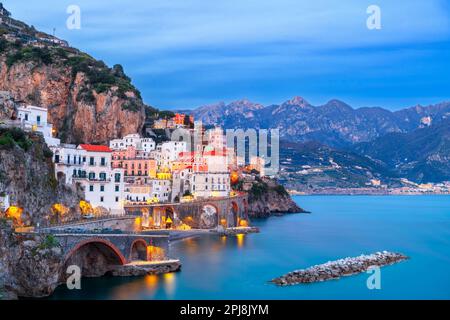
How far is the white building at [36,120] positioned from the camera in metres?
55.8

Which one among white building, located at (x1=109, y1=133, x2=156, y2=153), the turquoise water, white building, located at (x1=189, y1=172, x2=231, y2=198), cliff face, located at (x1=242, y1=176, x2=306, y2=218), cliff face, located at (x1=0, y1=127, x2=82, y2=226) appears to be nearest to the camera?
cliff face, located at (x1=0, y1=127, x2=82, y2=226)

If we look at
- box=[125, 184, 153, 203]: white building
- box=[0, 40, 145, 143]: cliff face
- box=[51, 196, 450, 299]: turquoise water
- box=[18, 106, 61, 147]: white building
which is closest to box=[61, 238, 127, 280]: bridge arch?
box=[51, 196, 450, 299]: turquoise water

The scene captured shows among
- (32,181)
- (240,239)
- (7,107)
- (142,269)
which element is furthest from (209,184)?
(32,181)

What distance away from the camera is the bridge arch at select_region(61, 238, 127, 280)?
138 feet

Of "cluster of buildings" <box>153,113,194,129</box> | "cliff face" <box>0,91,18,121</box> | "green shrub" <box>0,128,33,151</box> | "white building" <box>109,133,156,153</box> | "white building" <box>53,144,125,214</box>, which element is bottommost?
"white building" <box>53,144,125,214</box>

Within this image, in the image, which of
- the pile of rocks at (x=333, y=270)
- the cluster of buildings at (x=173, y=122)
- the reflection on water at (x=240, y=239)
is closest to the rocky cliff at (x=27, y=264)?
the pile of rocks at (x=333, y=270)

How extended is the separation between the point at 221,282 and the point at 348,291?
26.8ft

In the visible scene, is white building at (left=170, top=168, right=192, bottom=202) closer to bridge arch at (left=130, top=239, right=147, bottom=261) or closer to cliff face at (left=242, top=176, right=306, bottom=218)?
cliff face at (left=242, top=176, right=306, bottom=218)

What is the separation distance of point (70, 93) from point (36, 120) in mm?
29392

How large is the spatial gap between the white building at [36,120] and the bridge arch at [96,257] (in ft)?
48.4

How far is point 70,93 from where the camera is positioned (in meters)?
86.4

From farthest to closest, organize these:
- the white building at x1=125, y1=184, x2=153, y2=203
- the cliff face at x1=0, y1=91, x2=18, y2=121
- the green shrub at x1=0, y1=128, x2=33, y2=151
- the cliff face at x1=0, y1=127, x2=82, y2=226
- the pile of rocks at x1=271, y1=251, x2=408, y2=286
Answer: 1. the white building at x1=125, y1=184, x2=153, y2=203
2. the cliff face at x1=0, y1=91, x2=18, y2=121
3. the pile of rocks at x1=271, y1=251, x2=408, y2=286
4. the green shrub at x1=0, y1=128, x2=33, y2=151
5. the cliff face at x1=0, y1=127, x2=82, y2=226

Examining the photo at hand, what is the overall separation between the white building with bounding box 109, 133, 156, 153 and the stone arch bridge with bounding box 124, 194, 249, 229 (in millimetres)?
12421

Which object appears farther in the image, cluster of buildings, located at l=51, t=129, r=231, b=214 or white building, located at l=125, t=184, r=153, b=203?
white building, located at l=125, t=184, r=153, b=203
